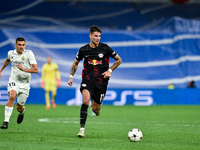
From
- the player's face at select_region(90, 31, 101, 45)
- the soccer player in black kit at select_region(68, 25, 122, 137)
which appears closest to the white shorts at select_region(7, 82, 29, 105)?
the soccer player in black kit at select_region(68, 25, 122, 137)

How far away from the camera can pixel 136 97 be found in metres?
22.1

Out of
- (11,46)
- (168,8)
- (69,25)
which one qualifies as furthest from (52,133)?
(168,8)

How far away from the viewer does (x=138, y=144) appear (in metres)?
6.78

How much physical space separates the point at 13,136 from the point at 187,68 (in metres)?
18.5

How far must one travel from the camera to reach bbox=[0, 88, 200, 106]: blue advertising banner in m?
21.9

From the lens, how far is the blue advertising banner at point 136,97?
21891 mm

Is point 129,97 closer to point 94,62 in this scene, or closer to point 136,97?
point 136,97

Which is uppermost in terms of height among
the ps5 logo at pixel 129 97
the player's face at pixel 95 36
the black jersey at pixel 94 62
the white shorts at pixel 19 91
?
the ps5 logo at pixel 129 97

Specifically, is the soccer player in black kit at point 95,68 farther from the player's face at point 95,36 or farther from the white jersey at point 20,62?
the white jersey at point 20,62

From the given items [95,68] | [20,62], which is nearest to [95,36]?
[95,68]

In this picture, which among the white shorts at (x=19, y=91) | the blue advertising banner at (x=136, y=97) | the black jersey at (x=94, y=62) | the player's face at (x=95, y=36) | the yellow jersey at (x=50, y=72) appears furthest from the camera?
the blue advertising banner at (x=136, y=97)

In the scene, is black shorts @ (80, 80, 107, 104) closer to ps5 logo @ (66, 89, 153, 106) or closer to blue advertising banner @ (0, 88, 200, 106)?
blue advertising banner @ (0, 88, 200, 106)

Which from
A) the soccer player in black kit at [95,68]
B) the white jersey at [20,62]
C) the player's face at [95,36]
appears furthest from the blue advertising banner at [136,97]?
the player's face at [95,36]

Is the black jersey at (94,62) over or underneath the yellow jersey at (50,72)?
underneath
